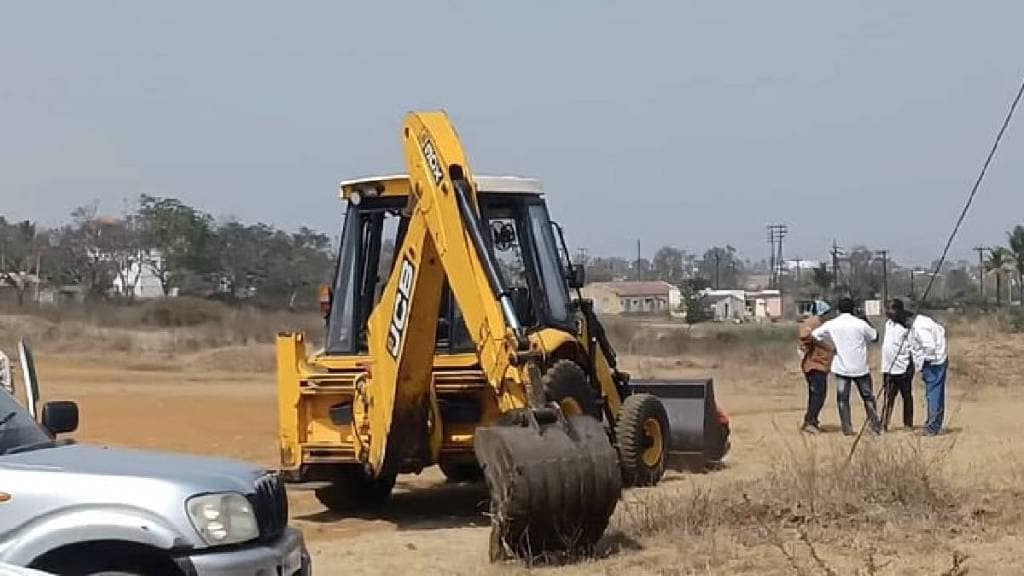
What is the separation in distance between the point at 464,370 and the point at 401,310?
847 mm

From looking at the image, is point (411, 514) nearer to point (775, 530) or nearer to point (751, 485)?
point (751, 485)

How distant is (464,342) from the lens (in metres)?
14.5

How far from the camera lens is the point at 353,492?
15.1m

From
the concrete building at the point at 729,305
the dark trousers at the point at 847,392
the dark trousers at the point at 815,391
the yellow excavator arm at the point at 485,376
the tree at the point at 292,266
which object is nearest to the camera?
the yellow excavator arm at the point at 485,376

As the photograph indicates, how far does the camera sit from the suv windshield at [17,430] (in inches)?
332

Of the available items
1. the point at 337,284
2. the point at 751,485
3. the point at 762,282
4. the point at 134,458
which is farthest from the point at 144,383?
the point at 762,282

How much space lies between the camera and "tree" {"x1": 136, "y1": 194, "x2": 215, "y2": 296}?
8475 cm

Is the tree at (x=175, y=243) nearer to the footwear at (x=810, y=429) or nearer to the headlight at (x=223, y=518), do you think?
the footwear at (x=810, y=429)

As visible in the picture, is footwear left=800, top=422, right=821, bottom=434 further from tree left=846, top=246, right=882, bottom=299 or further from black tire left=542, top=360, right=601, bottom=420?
tree left=846, top=246, right=882, bottom=299

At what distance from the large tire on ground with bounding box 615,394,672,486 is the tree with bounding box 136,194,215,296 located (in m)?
68.2

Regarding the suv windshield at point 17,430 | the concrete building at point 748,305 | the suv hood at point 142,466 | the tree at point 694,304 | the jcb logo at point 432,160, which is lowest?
the concrete building at point 748,305

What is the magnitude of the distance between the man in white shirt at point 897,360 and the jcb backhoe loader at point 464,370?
236 inches

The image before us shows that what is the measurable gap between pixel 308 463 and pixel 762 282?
167478 millimetres

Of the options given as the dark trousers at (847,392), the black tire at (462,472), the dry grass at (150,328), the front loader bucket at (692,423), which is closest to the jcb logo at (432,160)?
the black tire at (462,472)
